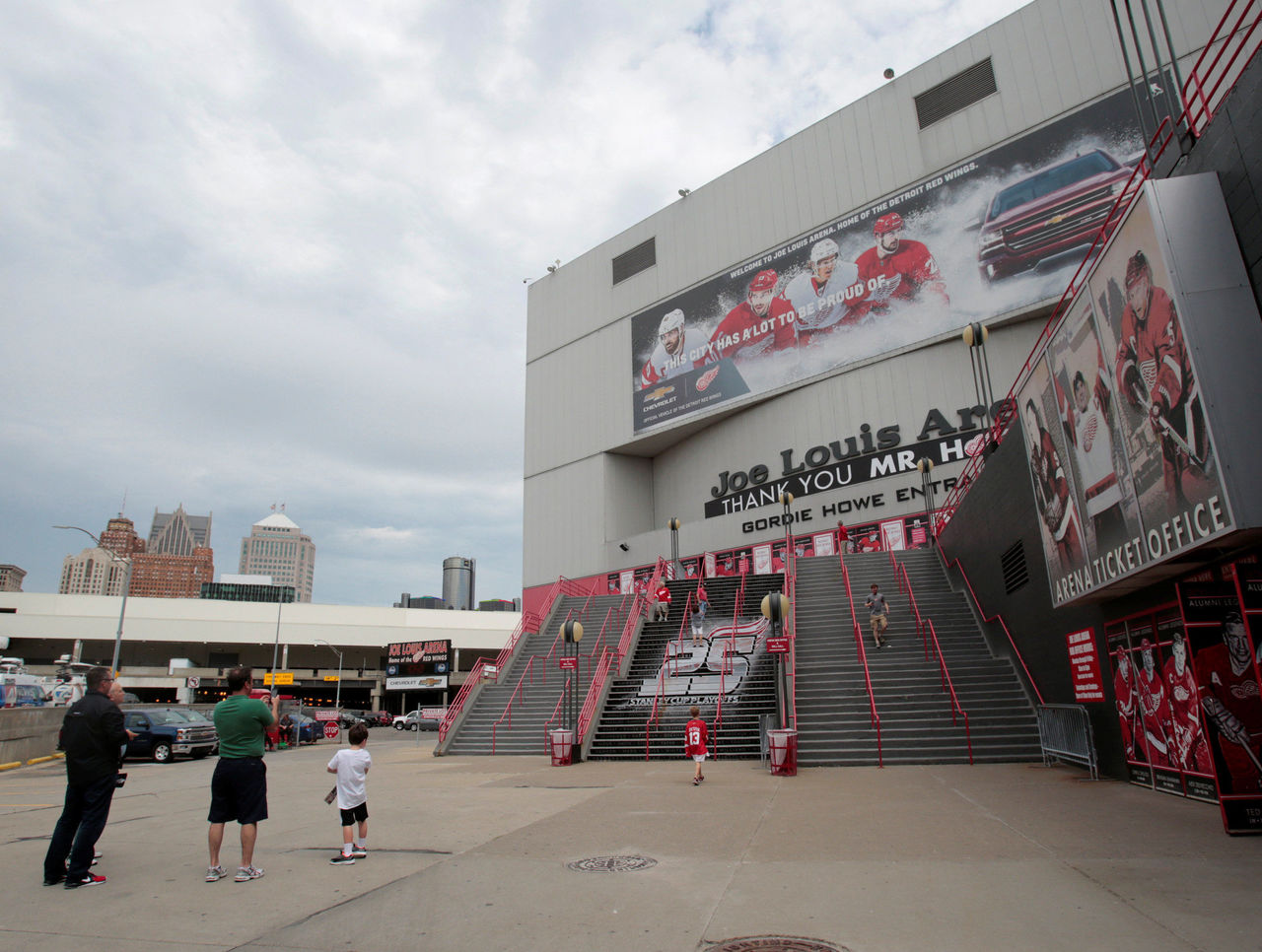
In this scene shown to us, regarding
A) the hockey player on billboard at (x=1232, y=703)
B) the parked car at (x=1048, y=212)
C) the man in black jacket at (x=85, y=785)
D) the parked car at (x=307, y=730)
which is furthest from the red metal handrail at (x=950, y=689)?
the parked car at (x=307, y=730)

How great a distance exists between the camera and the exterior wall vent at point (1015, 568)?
48.8ft

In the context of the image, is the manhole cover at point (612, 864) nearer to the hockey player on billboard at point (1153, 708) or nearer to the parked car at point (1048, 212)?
the hockey player on billboard at point (1153, 708)

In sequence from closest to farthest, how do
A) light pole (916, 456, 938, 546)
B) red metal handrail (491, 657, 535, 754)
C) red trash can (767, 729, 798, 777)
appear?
1. red trash can (767, 729, 798, 777)
2. red metal handrail (491, 657, 535, 754)
3. light pole (916, 456, 938, 546)

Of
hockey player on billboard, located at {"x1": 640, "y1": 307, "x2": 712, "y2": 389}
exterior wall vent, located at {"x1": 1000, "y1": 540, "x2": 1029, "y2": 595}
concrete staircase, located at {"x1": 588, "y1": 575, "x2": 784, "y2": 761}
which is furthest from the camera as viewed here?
hockey player on billboard, located at {"x1": 640, "y1": 307, "x2": 712, "y2": 389}

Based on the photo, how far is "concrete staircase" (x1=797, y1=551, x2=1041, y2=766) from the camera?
14.4m

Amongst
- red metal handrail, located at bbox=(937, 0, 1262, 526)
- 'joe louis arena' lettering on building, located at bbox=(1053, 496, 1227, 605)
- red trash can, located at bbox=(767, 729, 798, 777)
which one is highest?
red metal handrail, located at bbox=(937, 0, 1262, 526)

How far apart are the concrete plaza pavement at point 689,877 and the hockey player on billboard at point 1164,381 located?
319cm

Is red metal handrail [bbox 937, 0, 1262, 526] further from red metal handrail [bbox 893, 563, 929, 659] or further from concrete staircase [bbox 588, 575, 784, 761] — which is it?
concrete staircase [bbox 588, 575, 784, 761]

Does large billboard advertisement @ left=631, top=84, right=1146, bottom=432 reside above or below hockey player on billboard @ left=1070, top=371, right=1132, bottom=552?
above

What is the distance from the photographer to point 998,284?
28516 mm

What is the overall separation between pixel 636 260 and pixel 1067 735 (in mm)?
35000

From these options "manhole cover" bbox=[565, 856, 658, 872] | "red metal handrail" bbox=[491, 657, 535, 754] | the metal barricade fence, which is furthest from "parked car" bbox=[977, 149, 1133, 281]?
"manhole cover" bbox=[565, 856, 658, 872]

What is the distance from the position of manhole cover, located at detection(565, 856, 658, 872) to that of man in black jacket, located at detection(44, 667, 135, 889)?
12.3 feet

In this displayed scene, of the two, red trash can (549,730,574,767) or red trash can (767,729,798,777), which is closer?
red trash can (767,729,798,777)
